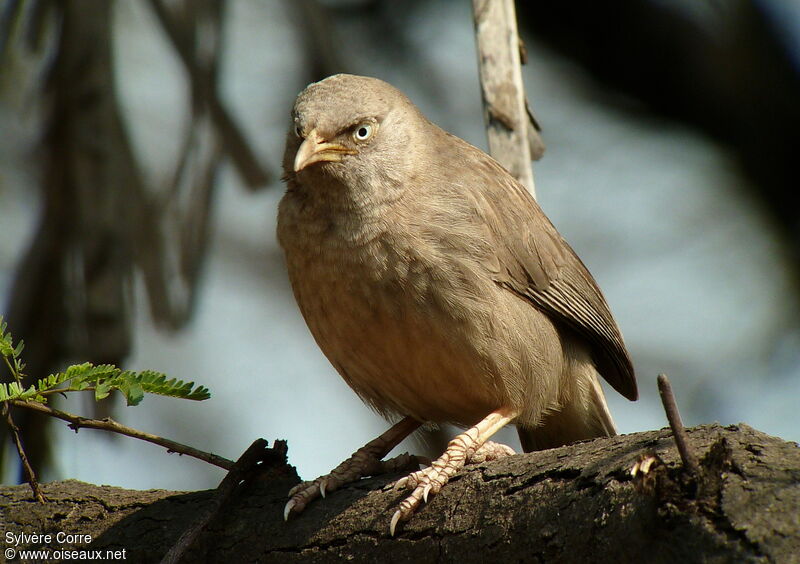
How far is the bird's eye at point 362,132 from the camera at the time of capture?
4.45 meters

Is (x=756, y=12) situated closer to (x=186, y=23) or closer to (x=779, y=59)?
(x=779, y=59)

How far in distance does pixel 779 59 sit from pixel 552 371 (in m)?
4.16

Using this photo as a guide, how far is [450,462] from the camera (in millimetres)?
3742

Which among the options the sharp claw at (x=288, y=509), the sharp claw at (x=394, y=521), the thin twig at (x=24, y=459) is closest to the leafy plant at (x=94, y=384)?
the thin twig at (x=24, y=459)

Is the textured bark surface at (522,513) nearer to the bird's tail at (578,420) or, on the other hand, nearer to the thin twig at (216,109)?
the bird's tail at (578,420)

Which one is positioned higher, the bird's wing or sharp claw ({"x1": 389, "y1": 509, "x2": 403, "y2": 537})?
the bird's wing

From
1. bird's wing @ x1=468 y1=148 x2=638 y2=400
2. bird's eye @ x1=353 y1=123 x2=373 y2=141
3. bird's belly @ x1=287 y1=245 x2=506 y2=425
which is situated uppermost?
bird's eye @ x1=353 y1=123 x2=373 y2=141

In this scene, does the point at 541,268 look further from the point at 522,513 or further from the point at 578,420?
the point at 522,513

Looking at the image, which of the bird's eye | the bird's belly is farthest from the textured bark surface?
the bird's eye

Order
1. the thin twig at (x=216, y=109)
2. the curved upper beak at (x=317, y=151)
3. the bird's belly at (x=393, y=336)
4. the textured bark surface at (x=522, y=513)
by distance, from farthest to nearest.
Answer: the thin twig at (x=216, y=109), the curved upper beak at (x=317, y=151), the bird's belly at (x=393, y=336), the textured bark surface at (x=522, y=513)

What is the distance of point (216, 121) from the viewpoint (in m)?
5.87

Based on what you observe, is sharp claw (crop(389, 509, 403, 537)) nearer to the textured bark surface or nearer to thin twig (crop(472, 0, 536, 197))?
the textured bark surface

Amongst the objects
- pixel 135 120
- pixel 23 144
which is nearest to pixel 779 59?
pixel 135 120

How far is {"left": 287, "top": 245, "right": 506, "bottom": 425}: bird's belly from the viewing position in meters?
4.02
